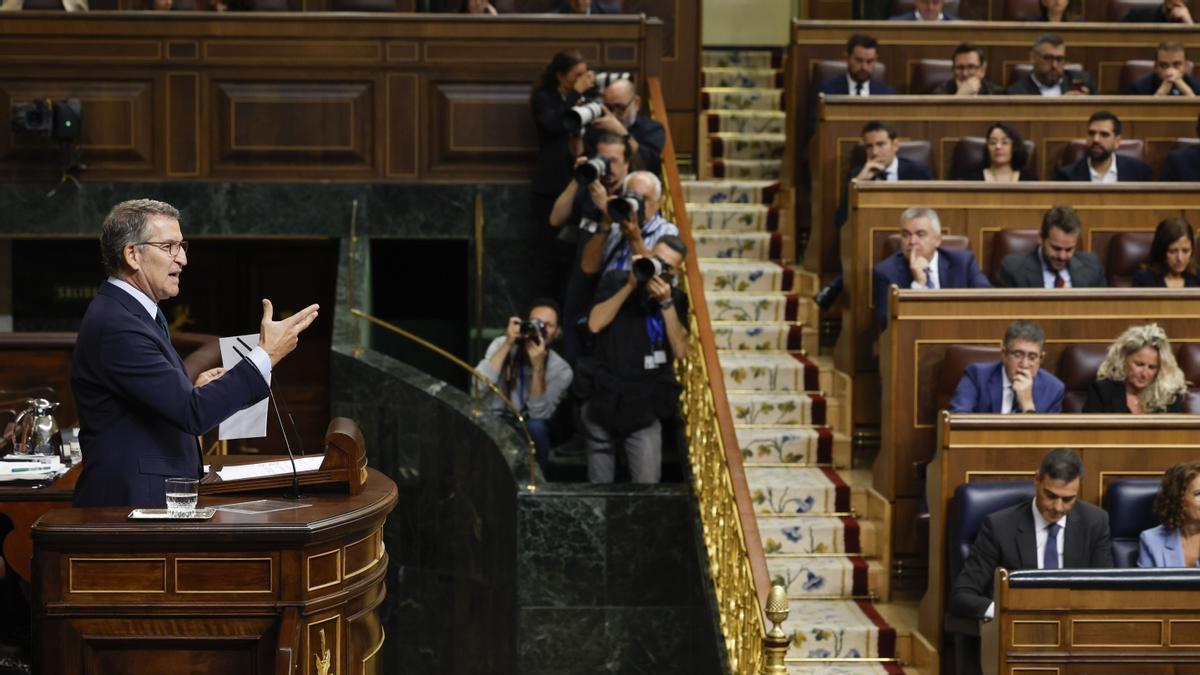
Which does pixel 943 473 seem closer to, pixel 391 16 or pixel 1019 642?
pixel 1019 642

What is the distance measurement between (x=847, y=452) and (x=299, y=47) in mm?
2913

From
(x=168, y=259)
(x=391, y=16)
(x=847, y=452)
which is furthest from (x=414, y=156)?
(x=168, y=259)

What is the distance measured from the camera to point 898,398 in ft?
16.9

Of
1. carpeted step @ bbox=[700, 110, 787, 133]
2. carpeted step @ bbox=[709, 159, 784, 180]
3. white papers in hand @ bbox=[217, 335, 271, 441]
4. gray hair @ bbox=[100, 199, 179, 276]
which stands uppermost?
carpeted step @ bbox=[700, 110, 787, 133]

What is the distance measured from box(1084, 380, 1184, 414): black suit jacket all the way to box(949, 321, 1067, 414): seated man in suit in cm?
11

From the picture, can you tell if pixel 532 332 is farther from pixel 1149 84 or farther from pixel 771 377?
pixel 1149 84

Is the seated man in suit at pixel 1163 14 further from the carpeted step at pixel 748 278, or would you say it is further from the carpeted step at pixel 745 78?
the carpeted step at pixel 748 278

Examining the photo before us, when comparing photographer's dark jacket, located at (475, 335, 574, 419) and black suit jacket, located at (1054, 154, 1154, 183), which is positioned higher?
black suit jacket, located at (1054, 154, 1154, 183)

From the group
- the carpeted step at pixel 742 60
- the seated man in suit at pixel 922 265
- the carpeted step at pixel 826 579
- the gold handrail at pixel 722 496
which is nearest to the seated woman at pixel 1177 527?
the carpeted step at pixel 826 579

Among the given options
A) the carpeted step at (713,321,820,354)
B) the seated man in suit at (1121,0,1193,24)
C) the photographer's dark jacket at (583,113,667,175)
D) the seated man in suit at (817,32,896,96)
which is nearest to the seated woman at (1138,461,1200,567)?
the carpeted step at (713,321,820,354)

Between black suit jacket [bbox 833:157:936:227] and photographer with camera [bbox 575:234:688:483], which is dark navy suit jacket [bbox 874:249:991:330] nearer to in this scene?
black suit jacket [bbox 833:157:936:227]

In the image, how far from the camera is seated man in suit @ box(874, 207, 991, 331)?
17.6 feet

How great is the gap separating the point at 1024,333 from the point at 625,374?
4.09 ft

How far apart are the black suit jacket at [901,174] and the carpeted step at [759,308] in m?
0.36
